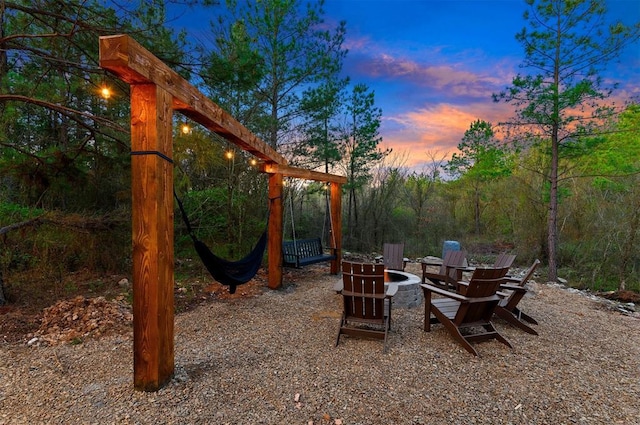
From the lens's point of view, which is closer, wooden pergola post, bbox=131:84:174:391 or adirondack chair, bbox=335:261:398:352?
wooden pergola post, bbox=131:84:174:391

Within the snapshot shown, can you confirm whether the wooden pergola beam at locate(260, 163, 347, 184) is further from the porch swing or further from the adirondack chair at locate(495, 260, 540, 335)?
the adirondack chair at locate(495, 260, 540, 335)

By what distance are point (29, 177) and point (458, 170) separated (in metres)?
12.7

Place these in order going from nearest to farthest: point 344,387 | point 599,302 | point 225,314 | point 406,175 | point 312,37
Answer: point 344,387 < point 225,314 < point 599,302 < point 312,37 < point 406,175

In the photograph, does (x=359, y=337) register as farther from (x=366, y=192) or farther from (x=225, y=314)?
(x=366, y=192)

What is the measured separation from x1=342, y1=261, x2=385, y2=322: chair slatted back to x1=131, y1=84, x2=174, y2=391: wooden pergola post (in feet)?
5.60

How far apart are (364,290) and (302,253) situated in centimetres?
301

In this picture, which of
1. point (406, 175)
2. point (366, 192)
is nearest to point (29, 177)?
point (366, 192)

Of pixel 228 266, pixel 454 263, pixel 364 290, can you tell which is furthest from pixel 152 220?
pixel 454 263

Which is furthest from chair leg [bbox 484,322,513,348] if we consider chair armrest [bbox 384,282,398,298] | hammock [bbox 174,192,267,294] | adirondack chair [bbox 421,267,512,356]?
hammock [bbox 174,192,267,294]

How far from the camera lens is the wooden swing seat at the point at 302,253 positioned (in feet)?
17.4

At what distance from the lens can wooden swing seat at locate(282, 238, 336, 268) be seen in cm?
529

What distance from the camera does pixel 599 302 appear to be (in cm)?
492


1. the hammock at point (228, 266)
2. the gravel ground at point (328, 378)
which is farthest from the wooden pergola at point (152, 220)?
the hammock at point (228, 266)

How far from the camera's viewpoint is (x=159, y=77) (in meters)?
2.05
